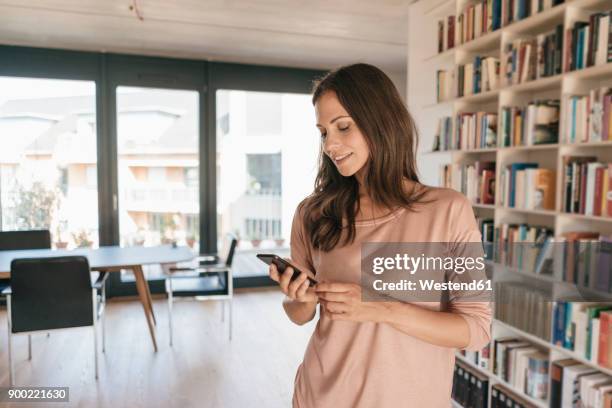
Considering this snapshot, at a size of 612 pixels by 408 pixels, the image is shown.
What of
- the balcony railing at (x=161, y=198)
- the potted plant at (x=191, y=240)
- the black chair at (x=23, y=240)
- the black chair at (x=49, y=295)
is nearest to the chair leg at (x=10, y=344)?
the black chair at (x=49, y=295)

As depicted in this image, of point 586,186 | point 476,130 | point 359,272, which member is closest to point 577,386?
point 586,186

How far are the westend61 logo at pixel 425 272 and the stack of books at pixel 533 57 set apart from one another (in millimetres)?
1738

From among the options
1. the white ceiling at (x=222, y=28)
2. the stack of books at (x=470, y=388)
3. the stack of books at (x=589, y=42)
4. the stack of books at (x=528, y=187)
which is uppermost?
the white ceiling at (x=222, y=28)

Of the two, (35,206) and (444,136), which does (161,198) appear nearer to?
(35,206)

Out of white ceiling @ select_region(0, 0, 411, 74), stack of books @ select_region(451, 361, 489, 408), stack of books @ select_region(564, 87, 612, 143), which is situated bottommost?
stack of books @ select_region(451, 361, 489, 408)

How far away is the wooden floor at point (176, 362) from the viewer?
303 cm

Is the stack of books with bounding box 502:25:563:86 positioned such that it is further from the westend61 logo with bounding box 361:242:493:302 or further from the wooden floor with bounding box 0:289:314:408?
the wooden floor with bounding box 0:289:314:408

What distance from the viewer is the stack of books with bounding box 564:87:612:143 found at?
6.73ft

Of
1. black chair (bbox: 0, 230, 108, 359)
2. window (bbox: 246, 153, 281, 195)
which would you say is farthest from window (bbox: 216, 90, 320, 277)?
black chair (bbox: 0, 230, 108, 359)

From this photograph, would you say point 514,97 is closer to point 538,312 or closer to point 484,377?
point 538,312

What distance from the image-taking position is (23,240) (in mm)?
4141

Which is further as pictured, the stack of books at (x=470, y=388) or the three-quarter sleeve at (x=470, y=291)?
the stack of books at (x=470, y=388)

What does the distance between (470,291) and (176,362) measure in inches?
122

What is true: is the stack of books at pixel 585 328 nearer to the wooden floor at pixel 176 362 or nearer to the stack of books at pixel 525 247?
the stack of books at pixel 525 247
